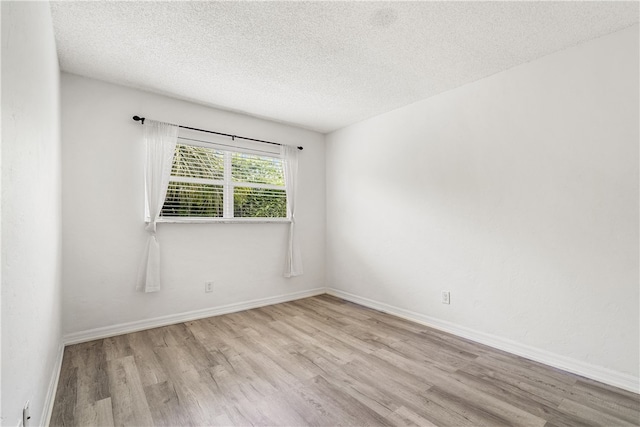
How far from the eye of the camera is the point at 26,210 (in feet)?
4.27

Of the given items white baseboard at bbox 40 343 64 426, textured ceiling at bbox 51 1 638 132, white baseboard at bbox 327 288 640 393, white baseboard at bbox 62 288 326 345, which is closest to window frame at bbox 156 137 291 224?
textured ceiling at bbox 51 1 638 132

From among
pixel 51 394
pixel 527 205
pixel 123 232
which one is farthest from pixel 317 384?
pixel 123 232

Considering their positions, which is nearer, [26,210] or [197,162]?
[26,210]

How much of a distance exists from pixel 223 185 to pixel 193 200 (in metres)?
0.40

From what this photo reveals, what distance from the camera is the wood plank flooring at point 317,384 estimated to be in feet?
5.81

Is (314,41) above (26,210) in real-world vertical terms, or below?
above

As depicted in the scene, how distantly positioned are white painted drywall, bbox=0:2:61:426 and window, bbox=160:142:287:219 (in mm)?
1492

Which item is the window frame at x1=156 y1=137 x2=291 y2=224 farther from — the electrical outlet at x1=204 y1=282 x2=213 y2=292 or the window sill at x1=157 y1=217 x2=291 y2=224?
the electrical outlet at x1=204 y1=282 x2=213 y2=292

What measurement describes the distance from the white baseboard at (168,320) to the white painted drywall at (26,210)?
39.0 inches

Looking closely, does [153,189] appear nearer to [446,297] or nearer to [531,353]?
[446,297]

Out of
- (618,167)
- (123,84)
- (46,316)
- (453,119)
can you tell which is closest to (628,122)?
(618,167)

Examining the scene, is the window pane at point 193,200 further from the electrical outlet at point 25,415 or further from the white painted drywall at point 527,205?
the electrical outlet at point 25,415

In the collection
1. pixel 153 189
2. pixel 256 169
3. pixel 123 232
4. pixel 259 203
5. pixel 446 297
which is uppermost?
pixel 256 169

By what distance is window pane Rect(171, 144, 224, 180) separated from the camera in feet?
11.3
